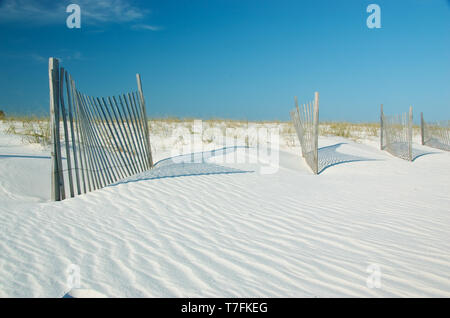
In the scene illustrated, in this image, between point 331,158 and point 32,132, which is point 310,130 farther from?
point 32,132

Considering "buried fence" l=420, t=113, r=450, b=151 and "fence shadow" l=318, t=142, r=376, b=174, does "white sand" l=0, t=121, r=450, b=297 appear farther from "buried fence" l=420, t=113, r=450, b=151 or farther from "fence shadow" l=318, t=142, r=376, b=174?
"buried fence" l=420, t=113, r=450, b=151

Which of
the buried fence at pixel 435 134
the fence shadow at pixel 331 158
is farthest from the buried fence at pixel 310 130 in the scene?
the buried fence at pixel 435 134

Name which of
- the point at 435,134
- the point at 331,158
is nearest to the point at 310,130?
the point at 331,158

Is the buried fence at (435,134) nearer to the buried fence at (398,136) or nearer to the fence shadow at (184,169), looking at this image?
the buried fence at (398,136)

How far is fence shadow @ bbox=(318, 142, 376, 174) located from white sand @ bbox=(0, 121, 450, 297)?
2.55m

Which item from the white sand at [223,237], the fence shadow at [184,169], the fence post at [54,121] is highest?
the fence post at [54,121]

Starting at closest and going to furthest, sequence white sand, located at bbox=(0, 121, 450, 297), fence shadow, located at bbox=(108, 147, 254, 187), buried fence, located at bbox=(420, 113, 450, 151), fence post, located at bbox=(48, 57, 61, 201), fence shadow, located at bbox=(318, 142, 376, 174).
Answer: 1. white sand, located at bbox=(0, 121, 450, 297)
2. fence post, located at bbox=(48, 57, 61, 201)
3. fence shadow, located at bbox=(108, 147, 254, 187)
4. fence shadow, located at bbox=(318, 142, 376, 174)
5. buried fence, located at bbox=(420, 113, 450, 151)

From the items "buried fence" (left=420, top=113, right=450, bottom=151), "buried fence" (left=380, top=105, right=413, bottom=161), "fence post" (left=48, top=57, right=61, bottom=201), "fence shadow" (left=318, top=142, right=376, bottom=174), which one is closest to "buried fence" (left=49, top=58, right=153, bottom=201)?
"fence post" (left=48, top=57, right=61, bottom=201)

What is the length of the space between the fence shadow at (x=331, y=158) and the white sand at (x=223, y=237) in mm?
2546

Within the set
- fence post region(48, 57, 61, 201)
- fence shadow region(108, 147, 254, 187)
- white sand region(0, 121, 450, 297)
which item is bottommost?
white sand region(0, 121, 450, 297)

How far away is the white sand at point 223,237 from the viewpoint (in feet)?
7.93

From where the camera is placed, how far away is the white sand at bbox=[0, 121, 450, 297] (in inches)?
95.2
